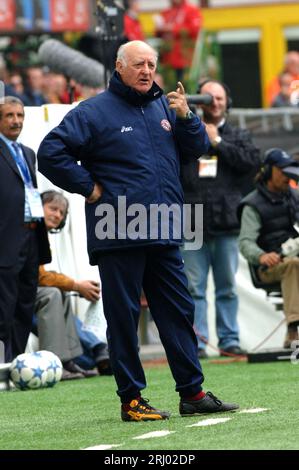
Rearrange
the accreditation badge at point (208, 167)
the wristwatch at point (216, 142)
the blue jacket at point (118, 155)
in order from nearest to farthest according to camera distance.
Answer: the blue jacket at point (118, 155), the wristwatch at point (216, 142), the accreditation badge at point (208, 167)

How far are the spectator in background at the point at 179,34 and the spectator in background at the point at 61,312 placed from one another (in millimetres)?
8667

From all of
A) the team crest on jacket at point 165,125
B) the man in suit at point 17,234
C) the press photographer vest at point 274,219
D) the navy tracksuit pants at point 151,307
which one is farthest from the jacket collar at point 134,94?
the press photographer vest at point 274,219

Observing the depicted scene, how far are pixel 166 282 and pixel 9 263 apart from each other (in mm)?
3094

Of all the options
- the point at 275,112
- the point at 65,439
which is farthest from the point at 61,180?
the point at 275,112

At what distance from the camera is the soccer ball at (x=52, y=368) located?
11461 mm

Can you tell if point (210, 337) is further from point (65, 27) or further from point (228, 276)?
point (65, 27)

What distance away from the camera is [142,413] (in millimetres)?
8922

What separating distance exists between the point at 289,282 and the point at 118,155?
467cm

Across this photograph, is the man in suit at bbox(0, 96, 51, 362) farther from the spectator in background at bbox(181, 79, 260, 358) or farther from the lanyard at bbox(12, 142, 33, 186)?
the spectator in background at bbox(181, 79, 260, 358)

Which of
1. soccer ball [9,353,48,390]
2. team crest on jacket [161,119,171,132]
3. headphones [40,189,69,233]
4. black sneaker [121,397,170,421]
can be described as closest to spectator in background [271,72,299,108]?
headphones [40,189,69,233]

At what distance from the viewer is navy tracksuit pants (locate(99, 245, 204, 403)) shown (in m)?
8.95

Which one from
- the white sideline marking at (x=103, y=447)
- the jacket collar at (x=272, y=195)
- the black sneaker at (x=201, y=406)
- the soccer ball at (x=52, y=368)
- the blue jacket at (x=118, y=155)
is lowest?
the soccer ball at (x=52, y=368)

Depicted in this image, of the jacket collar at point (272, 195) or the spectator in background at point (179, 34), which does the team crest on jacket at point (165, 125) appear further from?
the spectator in background at point (179, 34)

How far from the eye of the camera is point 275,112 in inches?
733
